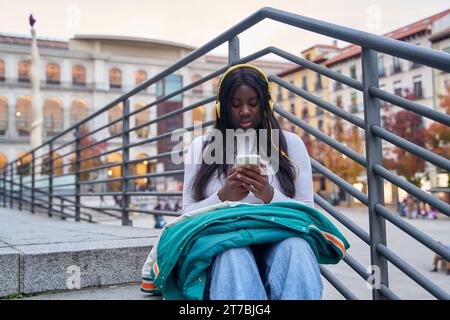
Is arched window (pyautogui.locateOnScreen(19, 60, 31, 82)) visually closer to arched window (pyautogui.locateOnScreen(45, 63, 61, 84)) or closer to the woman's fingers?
arched window (pyautogui.locateOnScreen(45, 63, 61, 84))

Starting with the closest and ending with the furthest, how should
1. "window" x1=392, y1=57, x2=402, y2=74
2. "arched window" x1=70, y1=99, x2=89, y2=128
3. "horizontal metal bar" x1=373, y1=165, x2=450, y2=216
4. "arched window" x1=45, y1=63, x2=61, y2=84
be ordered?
"horizontal metal bar" x1=373, y1=165, x2=450, y2=216 < "window" x1=392, y1=57, x2=402, y2=74 < "arched window" x1=45, y1=63, x2=61, y2=84 < "arched window" x1=70, y1=99, x2=89, y2=128

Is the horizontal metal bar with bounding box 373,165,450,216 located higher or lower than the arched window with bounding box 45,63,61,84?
lower

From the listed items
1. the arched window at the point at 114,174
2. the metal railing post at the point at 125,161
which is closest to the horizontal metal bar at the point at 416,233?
Answer: the metal railing post at the point at 125,161

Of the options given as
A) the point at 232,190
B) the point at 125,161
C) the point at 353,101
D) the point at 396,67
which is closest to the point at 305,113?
the point at 353,101

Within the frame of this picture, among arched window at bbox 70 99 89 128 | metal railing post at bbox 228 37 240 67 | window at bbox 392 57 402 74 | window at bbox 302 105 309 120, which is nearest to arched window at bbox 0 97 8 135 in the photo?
arched window at bbox 70 99 89 128

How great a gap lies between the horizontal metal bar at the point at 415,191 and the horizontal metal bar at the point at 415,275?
0.27 metres

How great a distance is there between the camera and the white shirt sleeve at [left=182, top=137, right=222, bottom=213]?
2.08m

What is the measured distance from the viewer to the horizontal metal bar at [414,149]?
1.67m

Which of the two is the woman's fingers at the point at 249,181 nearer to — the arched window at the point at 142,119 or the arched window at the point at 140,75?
the arched window at the point at 142,119

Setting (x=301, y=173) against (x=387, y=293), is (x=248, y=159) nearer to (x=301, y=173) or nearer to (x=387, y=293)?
(x=301, y=173)

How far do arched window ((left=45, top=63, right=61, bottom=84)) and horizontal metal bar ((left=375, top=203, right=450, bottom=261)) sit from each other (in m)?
48.6

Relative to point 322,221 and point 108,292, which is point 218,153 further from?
point 108,292

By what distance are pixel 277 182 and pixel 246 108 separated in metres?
0.39

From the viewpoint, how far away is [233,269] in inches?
63.1
